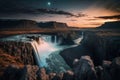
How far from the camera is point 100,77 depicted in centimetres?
1187

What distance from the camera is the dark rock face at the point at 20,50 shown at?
19.8 metres

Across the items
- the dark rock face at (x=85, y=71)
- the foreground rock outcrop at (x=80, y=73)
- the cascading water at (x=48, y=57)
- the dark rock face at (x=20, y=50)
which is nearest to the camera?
the foreground rock outcrop at (x=80, y=73)

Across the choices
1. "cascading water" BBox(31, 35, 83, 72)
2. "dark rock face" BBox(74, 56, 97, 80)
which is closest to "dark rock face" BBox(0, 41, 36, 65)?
"cascading water" BBox(31, 35, 83, 72)

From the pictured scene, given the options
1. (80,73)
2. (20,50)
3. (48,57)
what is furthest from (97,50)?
(80,73)

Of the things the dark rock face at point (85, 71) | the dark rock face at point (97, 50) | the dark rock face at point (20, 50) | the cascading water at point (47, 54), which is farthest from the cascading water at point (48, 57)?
the dark rock face at point (85, 71)

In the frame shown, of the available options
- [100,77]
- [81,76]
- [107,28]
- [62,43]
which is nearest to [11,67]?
[81,76]

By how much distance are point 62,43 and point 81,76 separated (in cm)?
1670

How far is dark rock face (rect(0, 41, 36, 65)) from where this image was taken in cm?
1980

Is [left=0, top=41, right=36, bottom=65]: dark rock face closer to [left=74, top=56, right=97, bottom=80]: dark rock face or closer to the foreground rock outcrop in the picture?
the foreground rock outcrop

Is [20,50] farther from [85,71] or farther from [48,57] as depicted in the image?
[85,71]

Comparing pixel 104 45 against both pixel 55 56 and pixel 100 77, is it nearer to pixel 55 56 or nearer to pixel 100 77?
pixel 55 56

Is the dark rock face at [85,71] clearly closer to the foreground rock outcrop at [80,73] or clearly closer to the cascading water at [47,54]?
the foreground rock outcrop at [80,73]

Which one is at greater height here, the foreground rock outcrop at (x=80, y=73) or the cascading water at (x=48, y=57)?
the foreground rock outcrop at (x=80, y=73)

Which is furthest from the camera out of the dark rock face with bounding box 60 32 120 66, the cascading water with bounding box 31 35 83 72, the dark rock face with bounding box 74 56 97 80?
the dark rock face with bounding box 60 32 120 66
